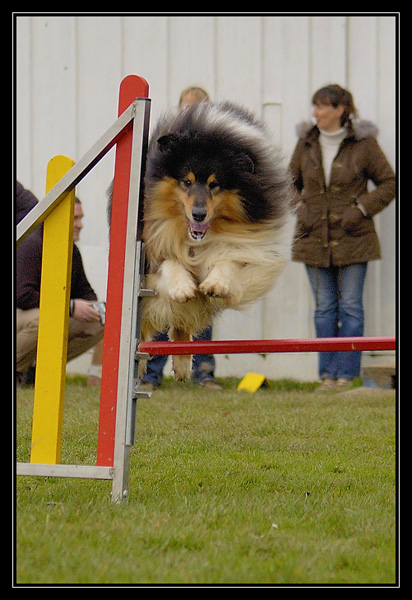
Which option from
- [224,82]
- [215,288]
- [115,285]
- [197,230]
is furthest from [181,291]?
[224,82]

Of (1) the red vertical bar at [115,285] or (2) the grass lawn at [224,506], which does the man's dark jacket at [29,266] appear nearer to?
(2) the grass lawn at [224,506]

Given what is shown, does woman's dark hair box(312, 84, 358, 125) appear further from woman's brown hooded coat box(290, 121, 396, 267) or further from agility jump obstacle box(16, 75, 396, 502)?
agility jump obstacle box(16, 75, 396, 502)

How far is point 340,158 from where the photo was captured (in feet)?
22.1

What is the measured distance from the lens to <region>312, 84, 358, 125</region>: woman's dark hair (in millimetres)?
6648

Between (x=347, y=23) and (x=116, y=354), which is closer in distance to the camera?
(x=116, y=354)

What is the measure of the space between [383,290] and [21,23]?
433cm

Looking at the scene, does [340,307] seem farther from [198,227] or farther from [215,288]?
[215,288]

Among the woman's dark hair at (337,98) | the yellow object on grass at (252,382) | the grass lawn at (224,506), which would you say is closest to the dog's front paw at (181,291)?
the grass lawn at (224,506)

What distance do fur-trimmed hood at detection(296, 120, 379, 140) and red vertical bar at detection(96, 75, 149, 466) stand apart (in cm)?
355

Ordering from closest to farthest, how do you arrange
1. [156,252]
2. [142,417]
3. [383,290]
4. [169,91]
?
1. [156,252]
2. [142,417]
3. [383,290]
4. [169,91]

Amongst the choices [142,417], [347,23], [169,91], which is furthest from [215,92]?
[142,417]

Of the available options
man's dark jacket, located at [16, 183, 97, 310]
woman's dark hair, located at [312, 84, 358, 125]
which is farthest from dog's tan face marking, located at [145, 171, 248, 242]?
woman's dark hair, located at [312, 84, 358, 125]

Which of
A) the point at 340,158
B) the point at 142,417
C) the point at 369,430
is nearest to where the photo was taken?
→ the point at 369,430

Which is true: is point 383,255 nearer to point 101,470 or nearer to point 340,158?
point 340,158
